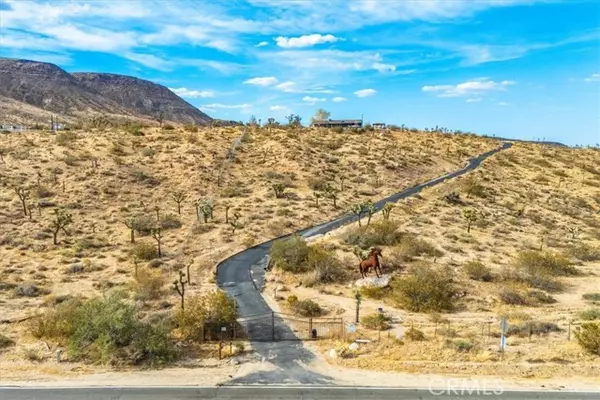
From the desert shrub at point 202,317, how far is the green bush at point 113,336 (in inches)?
54.9

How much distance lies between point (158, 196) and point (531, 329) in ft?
140

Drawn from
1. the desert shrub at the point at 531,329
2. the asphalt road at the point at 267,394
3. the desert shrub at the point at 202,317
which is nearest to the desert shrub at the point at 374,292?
the desert shrub at the point at 531,329

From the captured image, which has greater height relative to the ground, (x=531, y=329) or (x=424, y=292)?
(x=424, y=292)

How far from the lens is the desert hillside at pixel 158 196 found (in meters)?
35.3

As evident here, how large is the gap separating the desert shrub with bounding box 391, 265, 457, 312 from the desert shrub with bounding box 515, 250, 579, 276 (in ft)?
26.2

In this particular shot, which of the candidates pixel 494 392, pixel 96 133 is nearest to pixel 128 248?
pixel 494 392

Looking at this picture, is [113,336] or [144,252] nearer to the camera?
[113,336]

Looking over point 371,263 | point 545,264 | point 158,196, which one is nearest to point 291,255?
point 371,263

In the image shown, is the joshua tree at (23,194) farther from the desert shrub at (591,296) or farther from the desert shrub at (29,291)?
the desert shrub at (591,296)

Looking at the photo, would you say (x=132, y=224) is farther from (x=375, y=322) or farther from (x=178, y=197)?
(x=375, y=322)

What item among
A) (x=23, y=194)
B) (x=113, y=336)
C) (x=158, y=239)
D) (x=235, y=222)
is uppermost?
(x=23, y=194)

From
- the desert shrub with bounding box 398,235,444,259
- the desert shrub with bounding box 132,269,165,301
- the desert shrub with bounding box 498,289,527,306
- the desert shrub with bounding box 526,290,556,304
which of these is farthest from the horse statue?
the desert shrub with bounding box 132,269,165,301

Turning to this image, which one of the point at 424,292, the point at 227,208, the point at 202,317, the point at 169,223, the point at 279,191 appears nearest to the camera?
the point at 202,317

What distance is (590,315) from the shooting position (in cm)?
2892
